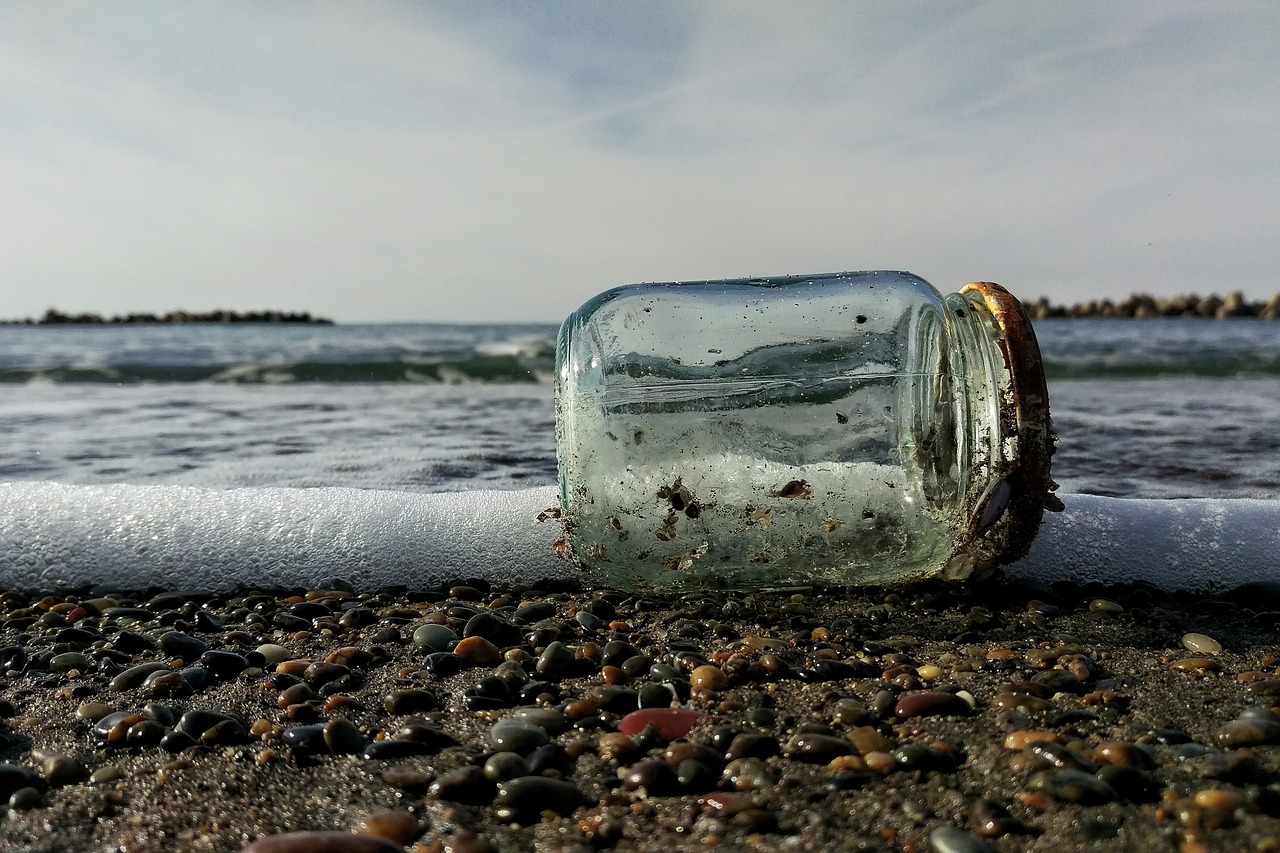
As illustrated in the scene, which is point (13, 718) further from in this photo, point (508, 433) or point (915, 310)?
point (508, 433)

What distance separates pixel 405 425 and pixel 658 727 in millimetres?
4185

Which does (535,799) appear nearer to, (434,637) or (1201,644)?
(434,637)

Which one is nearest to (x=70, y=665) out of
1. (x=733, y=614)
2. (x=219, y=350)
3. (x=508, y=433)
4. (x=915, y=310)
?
(x=733, y=614)

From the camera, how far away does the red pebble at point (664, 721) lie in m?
1.31

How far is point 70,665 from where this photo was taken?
1.72 meters

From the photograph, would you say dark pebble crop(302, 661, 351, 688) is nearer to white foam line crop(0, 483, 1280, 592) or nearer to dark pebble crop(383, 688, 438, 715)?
dark pebble crop(383, 688, 438, 715)

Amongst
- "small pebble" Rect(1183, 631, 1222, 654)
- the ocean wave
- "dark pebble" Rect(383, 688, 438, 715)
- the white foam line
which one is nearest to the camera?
"dark pebble" Rect(383, 688, 438, 715)

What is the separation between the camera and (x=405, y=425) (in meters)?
5.26

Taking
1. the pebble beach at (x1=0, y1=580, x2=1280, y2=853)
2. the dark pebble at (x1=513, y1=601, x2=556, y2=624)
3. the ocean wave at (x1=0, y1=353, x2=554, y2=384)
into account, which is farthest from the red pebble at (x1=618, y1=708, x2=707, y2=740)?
the ocean wave at (x1=0, y1=353, x2=554, y2=384)

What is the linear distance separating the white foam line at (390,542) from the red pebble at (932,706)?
100cm

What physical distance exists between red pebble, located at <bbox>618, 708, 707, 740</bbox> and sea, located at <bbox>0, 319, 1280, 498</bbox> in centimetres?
208

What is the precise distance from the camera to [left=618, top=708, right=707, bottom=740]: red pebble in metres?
1.31

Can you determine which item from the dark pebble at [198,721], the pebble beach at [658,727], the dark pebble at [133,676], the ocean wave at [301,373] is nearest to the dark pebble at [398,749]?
the pebble beach at [658,727]

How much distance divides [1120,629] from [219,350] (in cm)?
1469
